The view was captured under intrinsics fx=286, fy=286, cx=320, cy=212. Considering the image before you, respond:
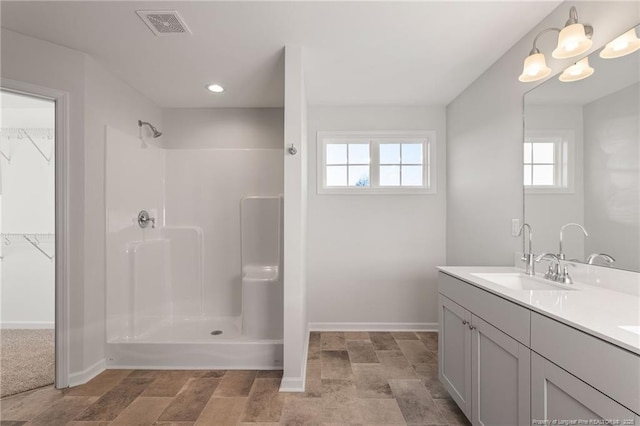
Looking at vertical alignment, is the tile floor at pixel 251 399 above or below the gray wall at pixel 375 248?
below

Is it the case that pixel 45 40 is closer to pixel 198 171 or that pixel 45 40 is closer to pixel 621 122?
pixel 198 171

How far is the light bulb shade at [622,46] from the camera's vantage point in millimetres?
1274

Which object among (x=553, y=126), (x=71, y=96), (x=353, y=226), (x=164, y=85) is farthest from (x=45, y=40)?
(x=553, y=126)

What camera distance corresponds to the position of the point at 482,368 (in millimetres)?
1483

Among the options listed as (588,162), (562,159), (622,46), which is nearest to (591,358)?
(588,162)

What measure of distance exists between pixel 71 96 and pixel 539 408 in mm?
3321

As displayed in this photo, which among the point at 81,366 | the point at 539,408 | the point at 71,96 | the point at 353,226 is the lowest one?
the point at 81,366

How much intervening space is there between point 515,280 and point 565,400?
85cm

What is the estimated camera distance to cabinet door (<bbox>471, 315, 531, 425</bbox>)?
47.2 inches

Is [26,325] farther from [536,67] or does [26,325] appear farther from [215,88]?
[536,67]

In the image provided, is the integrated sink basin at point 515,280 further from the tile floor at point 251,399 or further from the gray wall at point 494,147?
the tile floor at point 251,399

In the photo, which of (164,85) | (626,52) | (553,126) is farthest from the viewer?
(164,85)

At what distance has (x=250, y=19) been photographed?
1745 mm

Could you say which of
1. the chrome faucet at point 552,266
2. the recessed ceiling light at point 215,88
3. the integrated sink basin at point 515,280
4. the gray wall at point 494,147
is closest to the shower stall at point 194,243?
the recessed ceiling light at point 215,88
